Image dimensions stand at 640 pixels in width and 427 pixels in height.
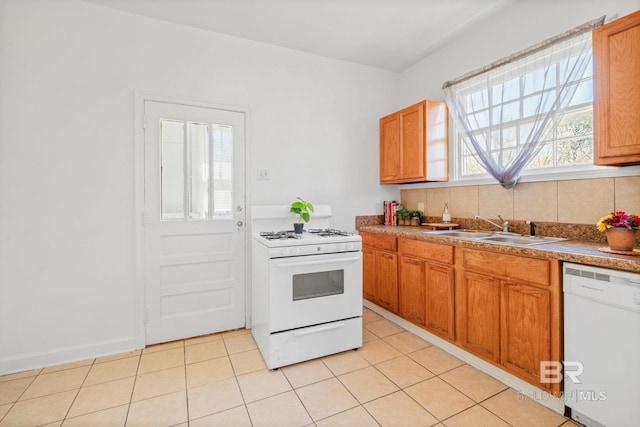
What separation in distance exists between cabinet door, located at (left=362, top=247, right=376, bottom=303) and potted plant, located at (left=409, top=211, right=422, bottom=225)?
1.97 ft

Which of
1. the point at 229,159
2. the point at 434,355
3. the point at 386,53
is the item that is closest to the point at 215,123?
the point at 229,159

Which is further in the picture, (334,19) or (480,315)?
(334,19)

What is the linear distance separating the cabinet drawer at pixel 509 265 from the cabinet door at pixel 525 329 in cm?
6

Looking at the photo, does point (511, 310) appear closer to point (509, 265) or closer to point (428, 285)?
point (509, 265)

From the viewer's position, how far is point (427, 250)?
2.41 meters

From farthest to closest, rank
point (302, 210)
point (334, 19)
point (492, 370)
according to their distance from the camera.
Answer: point (302, 210) → point (334, 19) → point (492, 370)

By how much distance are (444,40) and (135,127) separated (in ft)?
9.84

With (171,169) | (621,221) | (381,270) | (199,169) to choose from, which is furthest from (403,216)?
(171,169)

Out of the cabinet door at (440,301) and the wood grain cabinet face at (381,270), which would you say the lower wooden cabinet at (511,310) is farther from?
the wood grain cabinet face at (381,270)

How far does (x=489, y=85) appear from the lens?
258 centimetres

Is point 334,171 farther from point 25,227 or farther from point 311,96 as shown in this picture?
point 25,227

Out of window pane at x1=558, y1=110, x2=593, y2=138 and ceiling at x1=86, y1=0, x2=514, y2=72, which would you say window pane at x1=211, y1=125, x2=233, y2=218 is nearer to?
ceiling at x1=86, y1=0, x2=514, y2=72

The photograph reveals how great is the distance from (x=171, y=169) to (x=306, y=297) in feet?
5.35

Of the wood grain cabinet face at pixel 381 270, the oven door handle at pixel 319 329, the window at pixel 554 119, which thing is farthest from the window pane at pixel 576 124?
the oven door handle at pixel 319 329
